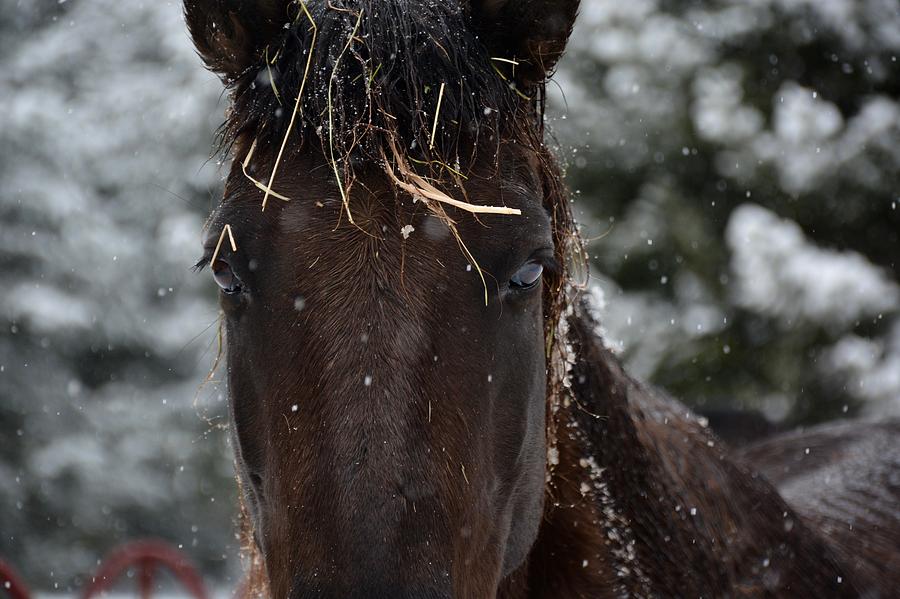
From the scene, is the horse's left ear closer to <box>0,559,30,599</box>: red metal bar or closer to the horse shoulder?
the horse shoulder

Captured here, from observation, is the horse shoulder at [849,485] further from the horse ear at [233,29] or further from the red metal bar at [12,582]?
the red metal bar at [12,582]

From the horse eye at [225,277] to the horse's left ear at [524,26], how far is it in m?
0.79

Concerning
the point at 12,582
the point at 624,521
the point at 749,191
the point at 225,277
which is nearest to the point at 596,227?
the point at 749,191

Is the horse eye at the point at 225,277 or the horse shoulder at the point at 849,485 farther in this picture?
the horse shoulder at the point at 849,485

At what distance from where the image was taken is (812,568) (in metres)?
2.43

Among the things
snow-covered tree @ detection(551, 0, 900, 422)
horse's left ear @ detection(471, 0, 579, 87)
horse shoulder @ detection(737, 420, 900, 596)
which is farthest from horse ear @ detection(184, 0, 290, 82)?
snow-covered tree @ detection(551, 0, 900, 422)

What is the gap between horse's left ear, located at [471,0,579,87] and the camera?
203 cm

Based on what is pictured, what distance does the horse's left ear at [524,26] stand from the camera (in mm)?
2025

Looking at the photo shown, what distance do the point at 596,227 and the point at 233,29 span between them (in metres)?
8.86

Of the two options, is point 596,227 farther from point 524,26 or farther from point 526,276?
point 526,276

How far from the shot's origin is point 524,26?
80.2 inches

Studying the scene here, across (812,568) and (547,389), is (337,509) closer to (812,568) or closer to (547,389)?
(547,389)

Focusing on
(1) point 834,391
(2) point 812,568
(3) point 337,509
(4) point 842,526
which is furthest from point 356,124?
(1) point 834,391

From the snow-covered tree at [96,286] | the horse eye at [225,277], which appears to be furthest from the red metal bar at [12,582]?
the snow-covered tree at [96,286]
